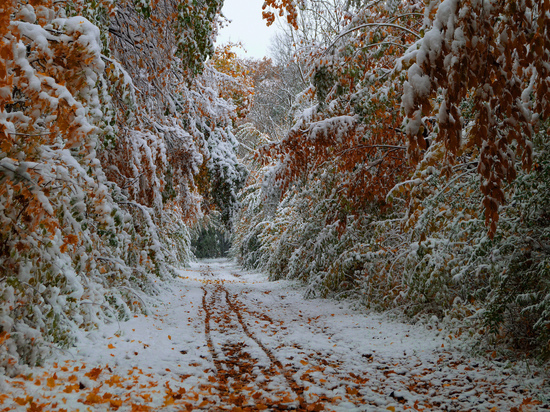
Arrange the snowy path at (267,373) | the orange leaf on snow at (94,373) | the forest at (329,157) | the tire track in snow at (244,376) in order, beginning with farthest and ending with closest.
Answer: the orange leaf on snow at (94,373) < the tire track in snow at (244,376) < the snowy path at (267,373) < the forest at (329,157)

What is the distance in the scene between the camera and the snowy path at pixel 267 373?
137 inches

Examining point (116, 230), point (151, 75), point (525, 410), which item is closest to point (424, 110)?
point (525, 410)

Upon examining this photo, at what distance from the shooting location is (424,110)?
92.8 inches

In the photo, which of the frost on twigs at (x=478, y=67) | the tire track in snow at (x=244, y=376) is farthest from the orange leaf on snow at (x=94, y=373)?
the frost on twigs at (x=478, y=67)

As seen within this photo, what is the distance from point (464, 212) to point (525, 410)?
2.39 meters

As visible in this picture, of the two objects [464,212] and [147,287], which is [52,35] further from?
[147,287]

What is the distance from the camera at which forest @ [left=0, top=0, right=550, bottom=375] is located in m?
2.45

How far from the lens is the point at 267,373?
4.49 m

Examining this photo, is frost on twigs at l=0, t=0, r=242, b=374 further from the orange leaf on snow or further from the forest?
the orange leaf on snow

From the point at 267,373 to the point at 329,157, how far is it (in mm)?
5023

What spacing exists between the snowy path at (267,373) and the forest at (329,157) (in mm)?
404

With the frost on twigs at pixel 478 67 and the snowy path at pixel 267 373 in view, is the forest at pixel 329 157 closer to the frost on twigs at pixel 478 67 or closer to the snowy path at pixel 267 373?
the frost on twigs at pixel 478 67

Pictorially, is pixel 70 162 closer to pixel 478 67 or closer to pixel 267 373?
pixel 267 373

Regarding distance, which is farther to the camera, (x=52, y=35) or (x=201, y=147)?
(x=201, y=147)
